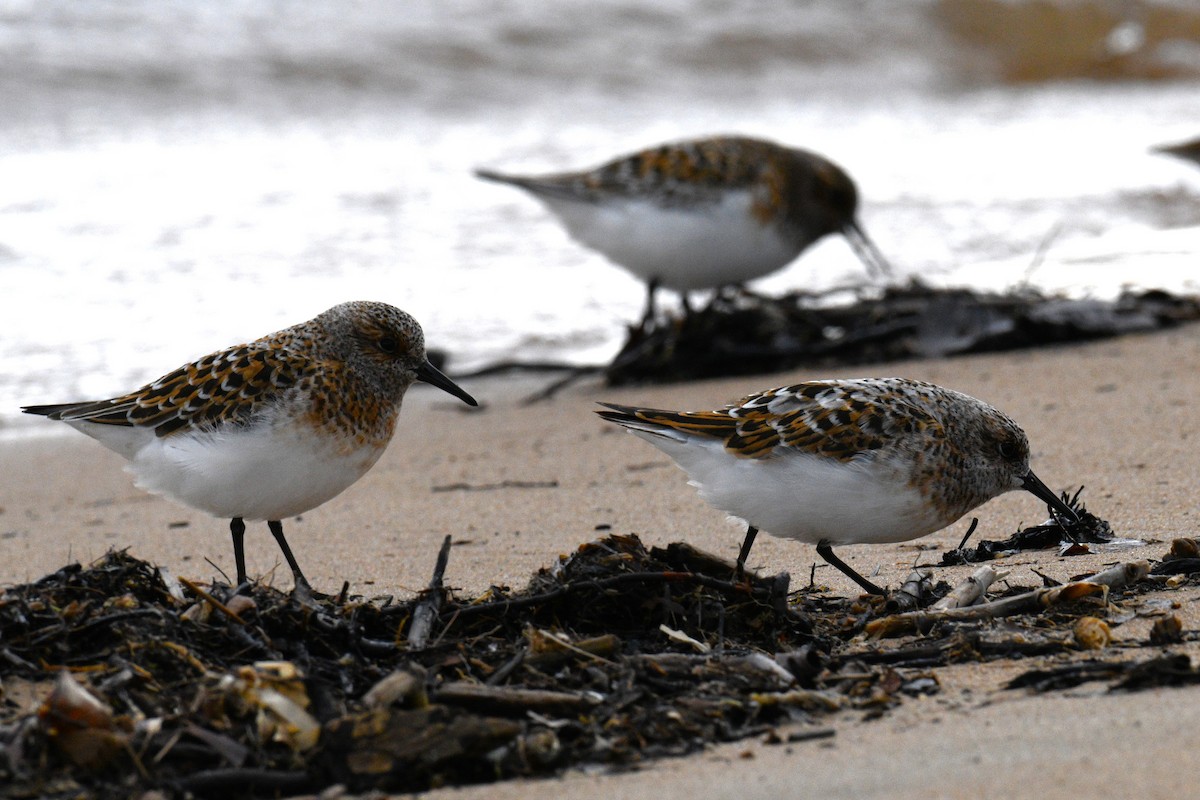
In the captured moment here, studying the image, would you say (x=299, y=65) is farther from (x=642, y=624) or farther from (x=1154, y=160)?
(x=642, y=624)

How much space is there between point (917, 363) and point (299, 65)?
772 centimetres

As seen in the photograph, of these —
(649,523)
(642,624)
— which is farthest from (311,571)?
(642,624)

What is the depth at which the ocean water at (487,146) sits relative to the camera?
8.38 m

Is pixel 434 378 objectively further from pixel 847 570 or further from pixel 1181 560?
pixel 1181 560

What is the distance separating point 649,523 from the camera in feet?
16.1

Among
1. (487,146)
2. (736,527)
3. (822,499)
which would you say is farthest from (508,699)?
(487,146)

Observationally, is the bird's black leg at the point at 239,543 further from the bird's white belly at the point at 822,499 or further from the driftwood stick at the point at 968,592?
the driftwood stick at the point at 968,592

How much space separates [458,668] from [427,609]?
0.76ft

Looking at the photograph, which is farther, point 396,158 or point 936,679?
point 396,158

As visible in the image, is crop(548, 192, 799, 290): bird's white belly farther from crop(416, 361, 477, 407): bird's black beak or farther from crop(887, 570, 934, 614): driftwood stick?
crop(887, 570, 934, 614): driftwood stick

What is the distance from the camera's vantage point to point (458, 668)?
310 cm

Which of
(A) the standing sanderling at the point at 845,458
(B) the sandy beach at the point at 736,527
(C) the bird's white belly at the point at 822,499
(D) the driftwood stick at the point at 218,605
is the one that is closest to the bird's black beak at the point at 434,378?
(B) the sandy beach at the point at 736,527

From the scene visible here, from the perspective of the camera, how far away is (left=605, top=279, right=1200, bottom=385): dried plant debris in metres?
6.98

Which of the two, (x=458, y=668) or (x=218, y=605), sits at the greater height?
(x=218, y=605)
